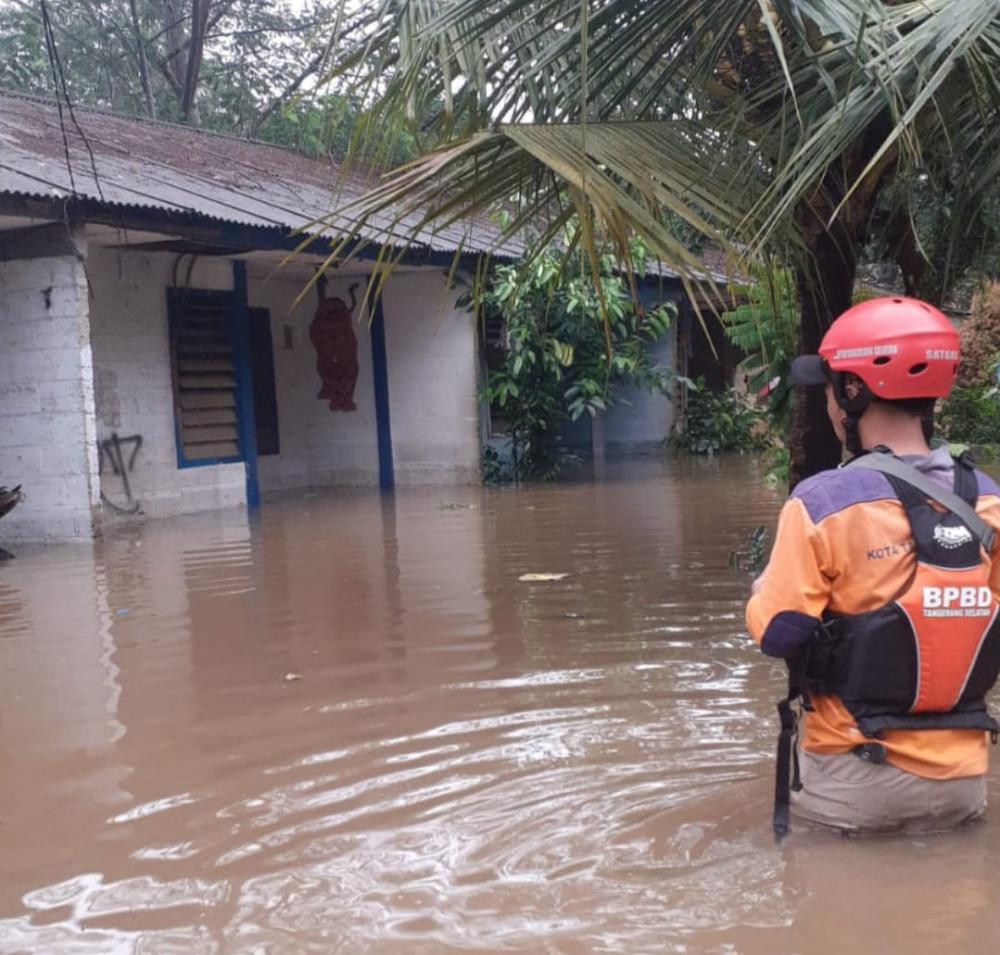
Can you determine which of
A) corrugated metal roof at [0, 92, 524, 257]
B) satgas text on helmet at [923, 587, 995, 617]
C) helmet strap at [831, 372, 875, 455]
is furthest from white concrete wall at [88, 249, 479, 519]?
satgas text on helmet at [923, 587, 995, 617]

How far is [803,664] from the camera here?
9.44 feet

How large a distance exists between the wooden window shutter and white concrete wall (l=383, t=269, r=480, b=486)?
2.31m

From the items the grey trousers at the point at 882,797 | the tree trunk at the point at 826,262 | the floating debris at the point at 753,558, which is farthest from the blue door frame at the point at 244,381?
the grey trousers at the point at 882,797

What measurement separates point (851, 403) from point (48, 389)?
8.79 meters

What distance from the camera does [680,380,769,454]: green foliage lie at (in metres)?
17.9

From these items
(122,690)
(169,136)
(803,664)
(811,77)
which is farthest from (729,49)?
(169,136)

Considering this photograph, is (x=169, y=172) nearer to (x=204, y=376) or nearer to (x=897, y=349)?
(x=204, y=376)

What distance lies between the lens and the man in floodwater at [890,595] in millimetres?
2783

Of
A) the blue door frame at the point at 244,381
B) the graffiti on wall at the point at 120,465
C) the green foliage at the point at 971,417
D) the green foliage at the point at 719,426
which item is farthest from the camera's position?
the green foliage at the point at 719,426

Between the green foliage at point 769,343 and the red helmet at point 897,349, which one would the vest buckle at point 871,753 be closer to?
the red helmet at point 897,349

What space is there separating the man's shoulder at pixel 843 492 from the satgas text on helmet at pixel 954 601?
0.23 metres

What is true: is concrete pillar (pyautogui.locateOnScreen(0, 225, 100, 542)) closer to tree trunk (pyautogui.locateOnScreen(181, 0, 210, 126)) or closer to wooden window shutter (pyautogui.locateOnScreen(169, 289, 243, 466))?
wooden window shutter (pyautogui.locateOnScreen(169, 289, 243, 466))

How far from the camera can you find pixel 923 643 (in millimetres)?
2791

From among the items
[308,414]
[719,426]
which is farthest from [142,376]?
[719,426]
